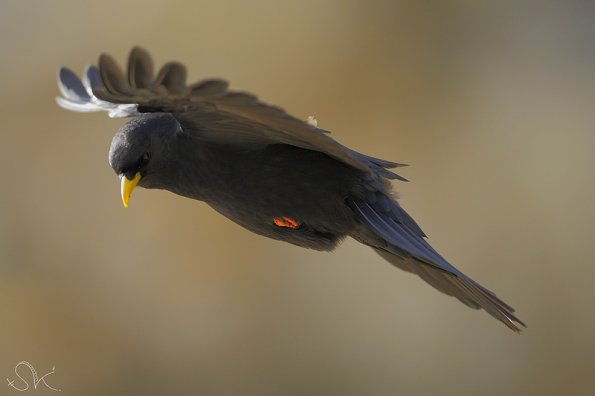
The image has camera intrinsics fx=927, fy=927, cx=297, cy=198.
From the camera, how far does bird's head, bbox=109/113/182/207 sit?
301 centimetres

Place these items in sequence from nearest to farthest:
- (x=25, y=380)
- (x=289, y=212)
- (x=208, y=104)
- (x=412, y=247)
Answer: (x=208, y=104), (x=412, y=247), (x=289, y=212), (x=25, y=380)

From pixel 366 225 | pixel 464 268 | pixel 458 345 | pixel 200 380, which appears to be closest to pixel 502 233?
pixel 464 268

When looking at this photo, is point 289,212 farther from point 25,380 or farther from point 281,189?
point 25,380

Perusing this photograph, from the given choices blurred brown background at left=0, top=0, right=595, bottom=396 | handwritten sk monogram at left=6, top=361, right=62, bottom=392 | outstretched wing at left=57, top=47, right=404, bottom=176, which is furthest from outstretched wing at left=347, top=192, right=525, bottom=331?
handwritten sk monogram at left=6, top=361, right=62, bottom=392

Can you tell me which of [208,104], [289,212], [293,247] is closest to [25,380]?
[293,247]

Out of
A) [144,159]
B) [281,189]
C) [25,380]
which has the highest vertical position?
[281,189]

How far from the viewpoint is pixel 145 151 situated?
301 centimetres

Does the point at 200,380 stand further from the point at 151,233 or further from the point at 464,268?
the point at 464,268

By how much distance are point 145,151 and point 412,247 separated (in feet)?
3.01

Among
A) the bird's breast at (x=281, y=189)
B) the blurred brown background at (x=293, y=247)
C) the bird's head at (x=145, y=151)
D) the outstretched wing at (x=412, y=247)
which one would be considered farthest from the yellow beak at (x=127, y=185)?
the blurred brown background at (x=293, y=247)

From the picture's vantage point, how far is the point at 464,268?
20.4 ft

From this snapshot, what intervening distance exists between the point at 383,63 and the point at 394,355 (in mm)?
2001

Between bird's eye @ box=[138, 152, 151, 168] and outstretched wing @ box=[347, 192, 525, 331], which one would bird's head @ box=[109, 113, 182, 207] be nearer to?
bird's eye @ box=[138, 152, 151, 168]

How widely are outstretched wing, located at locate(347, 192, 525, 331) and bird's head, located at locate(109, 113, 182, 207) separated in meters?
0.63
